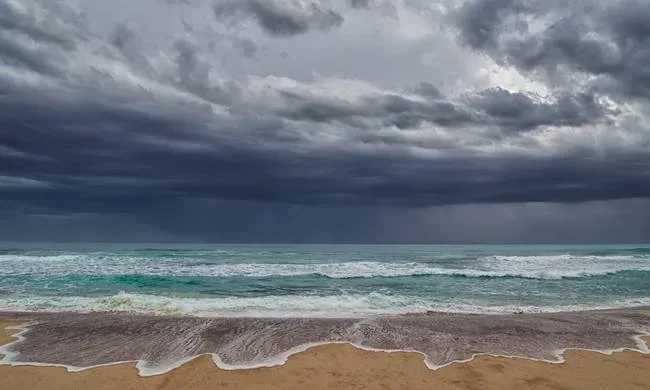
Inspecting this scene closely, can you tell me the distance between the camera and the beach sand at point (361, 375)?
557cm

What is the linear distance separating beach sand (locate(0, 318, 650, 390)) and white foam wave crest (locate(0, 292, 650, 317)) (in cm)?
455

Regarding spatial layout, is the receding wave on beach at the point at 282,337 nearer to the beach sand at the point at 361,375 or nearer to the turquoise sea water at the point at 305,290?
the beach sand at the point at 361,375

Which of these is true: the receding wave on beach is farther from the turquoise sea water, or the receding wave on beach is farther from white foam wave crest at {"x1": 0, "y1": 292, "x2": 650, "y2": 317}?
the turquoise sea water

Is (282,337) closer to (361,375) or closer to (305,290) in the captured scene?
(361,375)

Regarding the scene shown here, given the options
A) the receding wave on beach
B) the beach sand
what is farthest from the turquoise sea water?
the beach sand

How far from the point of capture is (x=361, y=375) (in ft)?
19.4

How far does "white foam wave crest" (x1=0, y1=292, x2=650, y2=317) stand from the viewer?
11516 mm

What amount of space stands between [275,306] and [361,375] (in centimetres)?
699

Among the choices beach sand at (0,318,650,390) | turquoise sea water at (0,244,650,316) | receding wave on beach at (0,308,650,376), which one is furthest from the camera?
turquoise sea water at (0,244,650,316)

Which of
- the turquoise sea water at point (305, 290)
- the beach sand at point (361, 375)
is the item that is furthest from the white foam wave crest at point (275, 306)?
the beach sand at point (361, 375)

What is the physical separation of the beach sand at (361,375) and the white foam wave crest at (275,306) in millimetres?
4548

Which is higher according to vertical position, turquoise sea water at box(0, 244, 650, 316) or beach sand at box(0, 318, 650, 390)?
beach sand at box(0, 318, 650, 390)

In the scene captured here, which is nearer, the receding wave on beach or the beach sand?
the beach sand

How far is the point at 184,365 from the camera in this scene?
6371 millimetres
